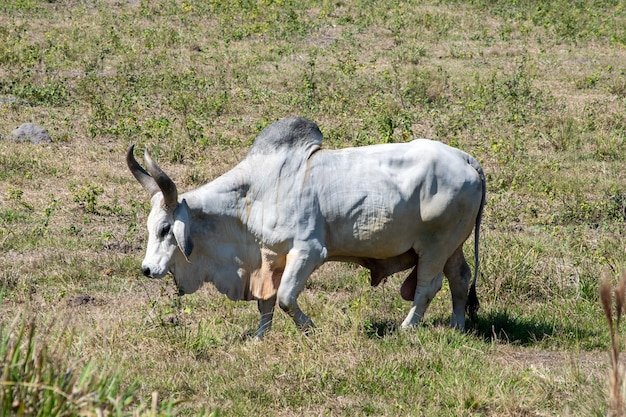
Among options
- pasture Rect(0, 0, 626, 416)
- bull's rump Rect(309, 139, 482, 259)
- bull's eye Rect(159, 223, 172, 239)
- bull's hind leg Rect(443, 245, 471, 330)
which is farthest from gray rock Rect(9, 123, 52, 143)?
bull's hind leg Rect(443, 245, 471, 330)

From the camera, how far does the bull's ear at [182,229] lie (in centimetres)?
624

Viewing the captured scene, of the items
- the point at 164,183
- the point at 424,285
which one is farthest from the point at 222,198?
the point at 424,285

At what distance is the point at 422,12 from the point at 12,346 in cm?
1490

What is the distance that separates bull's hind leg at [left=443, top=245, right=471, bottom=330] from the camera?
694 centimetres

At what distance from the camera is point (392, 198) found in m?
6.48

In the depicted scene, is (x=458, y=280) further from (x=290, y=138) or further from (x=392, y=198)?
(x=290, y=138)

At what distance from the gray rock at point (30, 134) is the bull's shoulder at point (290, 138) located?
5.29m

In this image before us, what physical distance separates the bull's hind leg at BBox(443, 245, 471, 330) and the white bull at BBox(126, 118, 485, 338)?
0.33 metres

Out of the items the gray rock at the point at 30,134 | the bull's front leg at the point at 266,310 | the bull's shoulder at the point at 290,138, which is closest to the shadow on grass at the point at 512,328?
the bull's front leg at the point at 266,310

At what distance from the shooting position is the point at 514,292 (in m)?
7.52

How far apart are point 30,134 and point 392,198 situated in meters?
6.05

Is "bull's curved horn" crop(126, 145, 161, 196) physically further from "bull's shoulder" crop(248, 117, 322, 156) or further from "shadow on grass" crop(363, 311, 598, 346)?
"shadow on grass" crop(363, 311, 598, 346)

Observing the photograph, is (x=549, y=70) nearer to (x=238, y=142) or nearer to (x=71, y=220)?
(x=238, y=142)

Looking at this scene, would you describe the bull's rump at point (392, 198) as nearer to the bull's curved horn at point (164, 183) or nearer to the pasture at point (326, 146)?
the pasture at point (326, 146)
